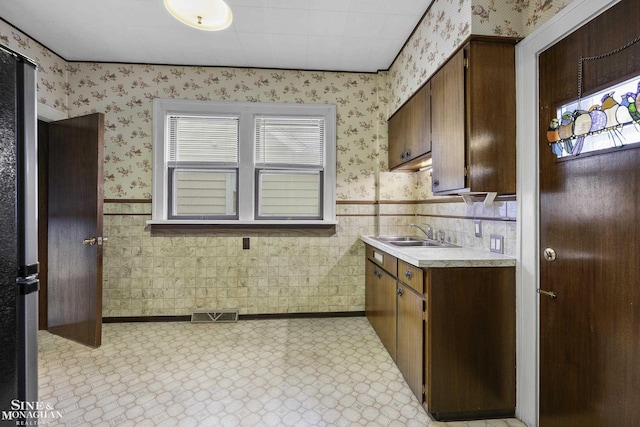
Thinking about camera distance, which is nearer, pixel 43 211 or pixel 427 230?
pixel 43 211

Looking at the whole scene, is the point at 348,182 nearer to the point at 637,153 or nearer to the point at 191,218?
the point at 191,218

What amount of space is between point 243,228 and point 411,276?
1.91 metres

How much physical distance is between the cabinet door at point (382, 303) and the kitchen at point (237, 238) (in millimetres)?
242

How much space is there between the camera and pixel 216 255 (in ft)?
10.3

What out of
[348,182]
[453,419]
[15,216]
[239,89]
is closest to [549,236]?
[453,419]

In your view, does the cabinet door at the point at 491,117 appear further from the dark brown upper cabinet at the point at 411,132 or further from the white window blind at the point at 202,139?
the white window blind at the point at 202,139

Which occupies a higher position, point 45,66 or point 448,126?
point 45,66

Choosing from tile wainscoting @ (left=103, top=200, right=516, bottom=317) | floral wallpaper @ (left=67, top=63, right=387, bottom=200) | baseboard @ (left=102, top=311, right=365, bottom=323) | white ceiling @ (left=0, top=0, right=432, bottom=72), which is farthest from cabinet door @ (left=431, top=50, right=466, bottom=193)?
baseboard @ (left=102, top=311, right=365, bottom=323)

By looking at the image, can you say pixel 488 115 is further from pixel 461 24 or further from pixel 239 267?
pixel 239 267

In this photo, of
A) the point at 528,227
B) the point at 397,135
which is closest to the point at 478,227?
the point at 528,227

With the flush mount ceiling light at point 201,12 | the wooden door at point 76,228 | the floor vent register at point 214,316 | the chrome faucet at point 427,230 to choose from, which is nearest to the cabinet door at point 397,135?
the chrome faucet at point 427,230

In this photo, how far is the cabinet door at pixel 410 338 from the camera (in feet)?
5.87

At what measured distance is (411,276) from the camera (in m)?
1.90

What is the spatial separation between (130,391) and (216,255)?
1.40 m
